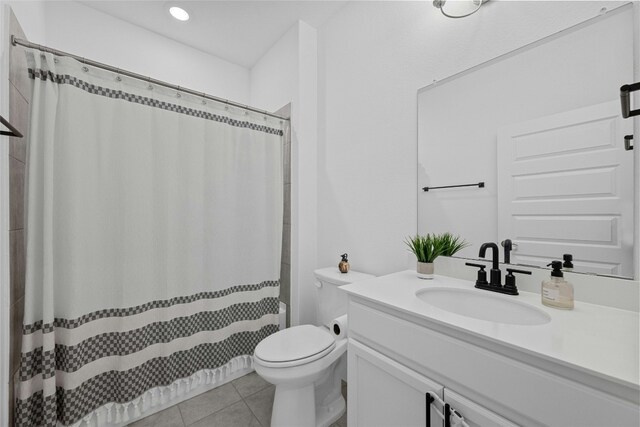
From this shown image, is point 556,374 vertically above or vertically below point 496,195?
below

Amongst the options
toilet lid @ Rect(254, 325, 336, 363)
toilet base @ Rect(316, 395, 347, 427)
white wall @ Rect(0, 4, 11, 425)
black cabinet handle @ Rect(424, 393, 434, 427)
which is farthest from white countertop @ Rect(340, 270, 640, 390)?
white wall @ Rect(0, 4, 11, 425)

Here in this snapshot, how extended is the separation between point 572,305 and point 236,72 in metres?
2.88

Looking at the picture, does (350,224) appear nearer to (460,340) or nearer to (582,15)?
(460,340)

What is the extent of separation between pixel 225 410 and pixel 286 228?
1187 mm

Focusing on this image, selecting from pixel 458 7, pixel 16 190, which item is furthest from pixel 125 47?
pixel 458 7

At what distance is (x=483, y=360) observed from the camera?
0.66 metres

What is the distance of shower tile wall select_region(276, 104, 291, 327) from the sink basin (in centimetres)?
120

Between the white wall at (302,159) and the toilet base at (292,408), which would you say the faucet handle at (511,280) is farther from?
the white wall at (302,159)

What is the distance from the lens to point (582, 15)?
3.00ft

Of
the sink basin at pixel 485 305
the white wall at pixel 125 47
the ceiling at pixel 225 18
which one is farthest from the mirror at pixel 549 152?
the white wall at pixel 125 47

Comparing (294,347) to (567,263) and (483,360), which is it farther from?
(567,263)

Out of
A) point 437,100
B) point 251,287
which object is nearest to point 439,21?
point 437,100

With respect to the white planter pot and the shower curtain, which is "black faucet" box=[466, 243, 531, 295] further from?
the shower curtain

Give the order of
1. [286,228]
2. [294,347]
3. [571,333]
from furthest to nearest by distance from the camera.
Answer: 1. [286,228]
2. [294,347]
3. [571,333]
